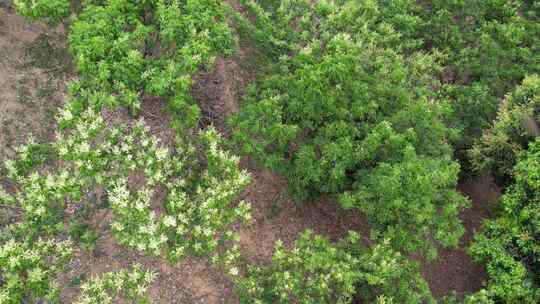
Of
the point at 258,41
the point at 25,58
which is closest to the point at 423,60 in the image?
the point at 258,41

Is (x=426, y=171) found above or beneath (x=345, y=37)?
beneath

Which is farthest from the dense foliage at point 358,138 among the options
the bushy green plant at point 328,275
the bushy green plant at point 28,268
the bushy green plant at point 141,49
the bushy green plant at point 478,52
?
the bushy green plant at point 28,268

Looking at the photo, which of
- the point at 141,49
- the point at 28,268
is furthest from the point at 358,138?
the point at 28,268

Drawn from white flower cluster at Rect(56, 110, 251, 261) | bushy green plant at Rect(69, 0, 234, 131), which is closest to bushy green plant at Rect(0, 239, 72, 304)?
white flower cluster at Rect(56, 110, 251, 261)

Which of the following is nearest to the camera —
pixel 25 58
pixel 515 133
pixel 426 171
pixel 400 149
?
pixel 426 171

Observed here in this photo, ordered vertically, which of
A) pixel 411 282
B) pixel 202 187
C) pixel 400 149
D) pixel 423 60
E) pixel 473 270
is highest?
pixel 423 60

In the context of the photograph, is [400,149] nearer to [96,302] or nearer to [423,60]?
[423,60]
